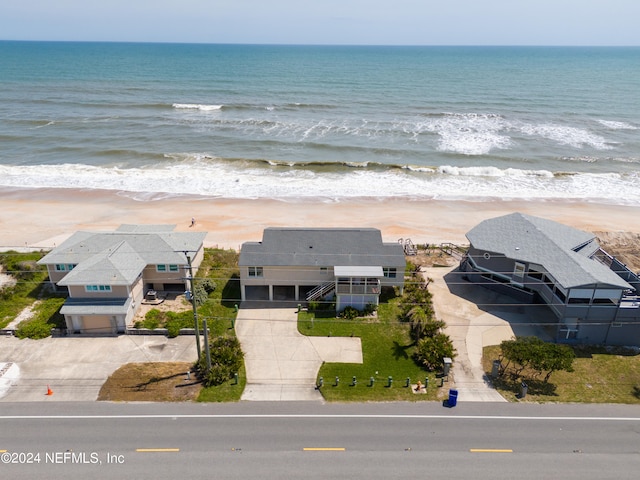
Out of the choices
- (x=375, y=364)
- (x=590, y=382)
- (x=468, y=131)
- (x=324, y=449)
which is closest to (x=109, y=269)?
(x=375, y=364)

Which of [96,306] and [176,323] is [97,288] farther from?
[176,323]

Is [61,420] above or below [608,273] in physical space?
below

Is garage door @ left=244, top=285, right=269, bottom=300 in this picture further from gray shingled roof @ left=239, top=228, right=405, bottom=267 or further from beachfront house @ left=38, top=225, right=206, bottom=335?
beachfront house @ left=38, top=225, right=206, bottom=335

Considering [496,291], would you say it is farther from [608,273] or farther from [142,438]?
[142,438]

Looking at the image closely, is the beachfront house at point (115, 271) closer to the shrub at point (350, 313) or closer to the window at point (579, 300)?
the shrub at point (350, 313)

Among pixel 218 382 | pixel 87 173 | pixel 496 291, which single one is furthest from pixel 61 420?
pixel 87 173

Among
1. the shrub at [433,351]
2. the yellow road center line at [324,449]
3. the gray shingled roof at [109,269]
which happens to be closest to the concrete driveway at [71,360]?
the gray shingled roof at [109,269]

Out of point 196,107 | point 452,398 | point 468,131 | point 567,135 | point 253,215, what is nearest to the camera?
point 452,398

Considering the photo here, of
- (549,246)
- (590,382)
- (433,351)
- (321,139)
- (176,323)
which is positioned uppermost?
(549,246)
